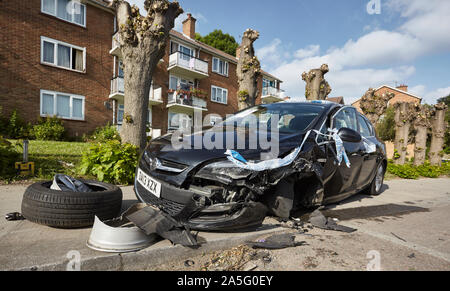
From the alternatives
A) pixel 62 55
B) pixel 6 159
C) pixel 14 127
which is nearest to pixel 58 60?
pixel 62 55

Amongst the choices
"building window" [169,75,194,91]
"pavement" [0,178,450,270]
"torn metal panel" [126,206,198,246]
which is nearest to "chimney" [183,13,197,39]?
"building window" [169,75,194,91]

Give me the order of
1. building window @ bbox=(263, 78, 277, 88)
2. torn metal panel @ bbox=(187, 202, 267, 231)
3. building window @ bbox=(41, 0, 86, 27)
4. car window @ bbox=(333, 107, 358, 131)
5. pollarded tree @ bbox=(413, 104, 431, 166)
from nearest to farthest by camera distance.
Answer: torn metal panel @ bbox=(187, 202, 267, 231), car window @ bbox=(333, 107, 358, 131), building window @ bbox=(41, 0, 86, 27), pollarded tree @ bbox=(413, 104, 431, 166), building window @ bbox=(263, 78, 277, 88)

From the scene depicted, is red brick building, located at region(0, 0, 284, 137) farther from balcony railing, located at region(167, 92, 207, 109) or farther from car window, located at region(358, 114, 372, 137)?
car window, located at region(358, 114, 372, 137)

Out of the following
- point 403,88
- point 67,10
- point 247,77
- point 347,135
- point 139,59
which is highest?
point 403,88

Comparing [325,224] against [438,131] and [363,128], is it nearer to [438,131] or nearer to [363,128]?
[363,128]

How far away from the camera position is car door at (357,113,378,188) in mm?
4156

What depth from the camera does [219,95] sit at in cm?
2353

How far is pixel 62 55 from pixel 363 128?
15458 mm

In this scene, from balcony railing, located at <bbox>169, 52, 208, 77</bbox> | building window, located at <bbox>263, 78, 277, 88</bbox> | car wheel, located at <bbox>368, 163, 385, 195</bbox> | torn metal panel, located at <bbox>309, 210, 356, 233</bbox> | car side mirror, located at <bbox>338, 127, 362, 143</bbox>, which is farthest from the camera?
building window, located at <bbox>263, 78, 277, 88</bbox>

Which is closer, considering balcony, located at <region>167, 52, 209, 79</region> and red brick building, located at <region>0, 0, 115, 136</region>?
red brick building, located at <region>0, 0, 115, 136</region>

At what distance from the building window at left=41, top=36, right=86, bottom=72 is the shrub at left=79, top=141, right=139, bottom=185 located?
464 inches
